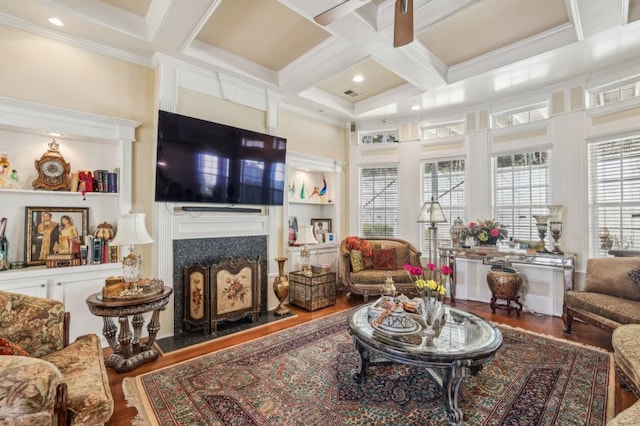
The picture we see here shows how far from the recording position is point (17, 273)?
250 centimetres

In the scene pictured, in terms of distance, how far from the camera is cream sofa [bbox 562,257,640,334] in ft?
8.96

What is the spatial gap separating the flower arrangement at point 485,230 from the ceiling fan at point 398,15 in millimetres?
3300

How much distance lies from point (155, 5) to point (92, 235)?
7.54 ft

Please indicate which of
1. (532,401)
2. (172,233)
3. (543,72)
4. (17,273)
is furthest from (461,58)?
(17,273)

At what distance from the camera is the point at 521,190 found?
443 centimetres

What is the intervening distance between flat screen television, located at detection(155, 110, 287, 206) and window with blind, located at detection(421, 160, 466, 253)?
2608 mm

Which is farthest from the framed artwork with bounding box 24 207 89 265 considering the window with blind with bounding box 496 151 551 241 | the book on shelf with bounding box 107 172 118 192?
the window with blind with bounding box 496 151 551 241

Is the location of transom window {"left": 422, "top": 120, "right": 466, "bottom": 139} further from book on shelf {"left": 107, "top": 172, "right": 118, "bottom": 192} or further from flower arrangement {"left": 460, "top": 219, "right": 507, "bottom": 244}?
book on shelf {"left": 107, "top": 172, "right": 118, "bottom": 192}

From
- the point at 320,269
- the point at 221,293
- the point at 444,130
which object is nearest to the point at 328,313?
the point at 320,269

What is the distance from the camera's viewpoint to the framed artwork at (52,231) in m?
2.69

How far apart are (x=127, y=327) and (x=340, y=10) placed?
3.04m

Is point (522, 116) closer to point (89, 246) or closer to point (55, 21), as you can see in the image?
point (55, 21)

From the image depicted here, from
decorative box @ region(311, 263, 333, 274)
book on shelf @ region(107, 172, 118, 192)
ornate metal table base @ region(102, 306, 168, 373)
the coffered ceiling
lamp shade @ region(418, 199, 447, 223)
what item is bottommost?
ornate metal table base @ region(102, 306, 168, 373)

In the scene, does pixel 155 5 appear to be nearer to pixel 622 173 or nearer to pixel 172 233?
pixel 172 233
